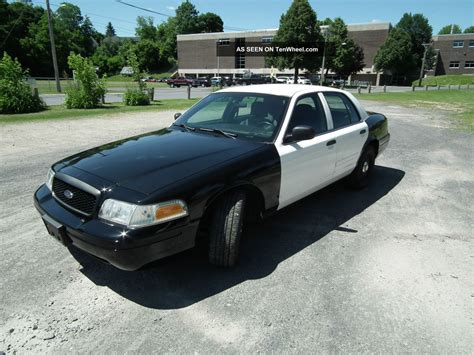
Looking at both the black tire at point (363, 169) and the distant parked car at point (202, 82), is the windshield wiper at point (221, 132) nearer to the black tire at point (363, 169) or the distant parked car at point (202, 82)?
the black tire at point (363, 169)

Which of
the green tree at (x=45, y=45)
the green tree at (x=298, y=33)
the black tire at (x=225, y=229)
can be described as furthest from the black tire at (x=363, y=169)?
the green tree at (x=45, y=45)

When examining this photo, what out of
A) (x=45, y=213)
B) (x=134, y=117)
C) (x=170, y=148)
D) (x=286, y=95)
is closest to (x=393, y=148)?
(x=286, y=95)

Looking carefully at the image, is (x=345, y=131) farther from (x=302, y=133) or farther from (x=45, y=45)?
(x=45, y=45)

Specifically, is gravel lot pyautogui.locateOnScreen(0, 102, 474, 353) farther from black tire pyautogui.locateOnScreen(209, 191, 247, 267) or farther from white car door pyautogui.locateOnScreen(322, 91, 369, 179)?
white car door pyautogui.locateOnScreen(322, 91, 369, 179)

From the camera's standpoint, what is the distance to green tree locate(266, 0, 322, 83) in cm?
4647

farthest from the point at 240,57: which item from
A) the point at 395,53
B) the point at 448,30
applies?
the point at 448,30

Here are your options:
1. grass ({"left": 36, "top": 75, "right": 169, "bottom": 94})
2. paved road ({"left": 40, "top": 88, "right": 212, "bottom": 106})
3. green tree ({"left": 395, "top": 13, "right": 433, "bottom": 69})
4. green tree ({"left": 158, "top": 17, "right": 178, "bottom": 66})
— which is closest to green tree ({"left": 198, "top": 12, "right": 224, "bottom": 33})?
green tree ({"left": 158, "top": 17, "right": 178, "bottom": 66})

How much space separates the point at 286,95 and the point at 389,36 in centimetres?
6723

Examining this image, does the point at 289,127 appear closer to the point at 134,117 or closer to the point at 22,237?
the point at 22,237

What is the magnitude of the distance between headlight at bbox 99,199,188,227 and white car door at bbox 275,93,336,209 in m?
1.36

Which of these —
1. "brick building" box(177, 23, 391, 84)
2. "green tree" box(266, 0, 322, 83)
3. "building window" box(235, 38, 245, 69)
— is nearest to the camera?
"green tree" box(266, 0, 322, 83)

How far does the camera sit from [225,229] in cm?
297

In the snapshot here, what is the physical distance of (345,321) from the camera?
2.62 metres

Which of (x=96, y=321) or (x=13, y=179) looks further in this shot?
(x=13, y=179)
